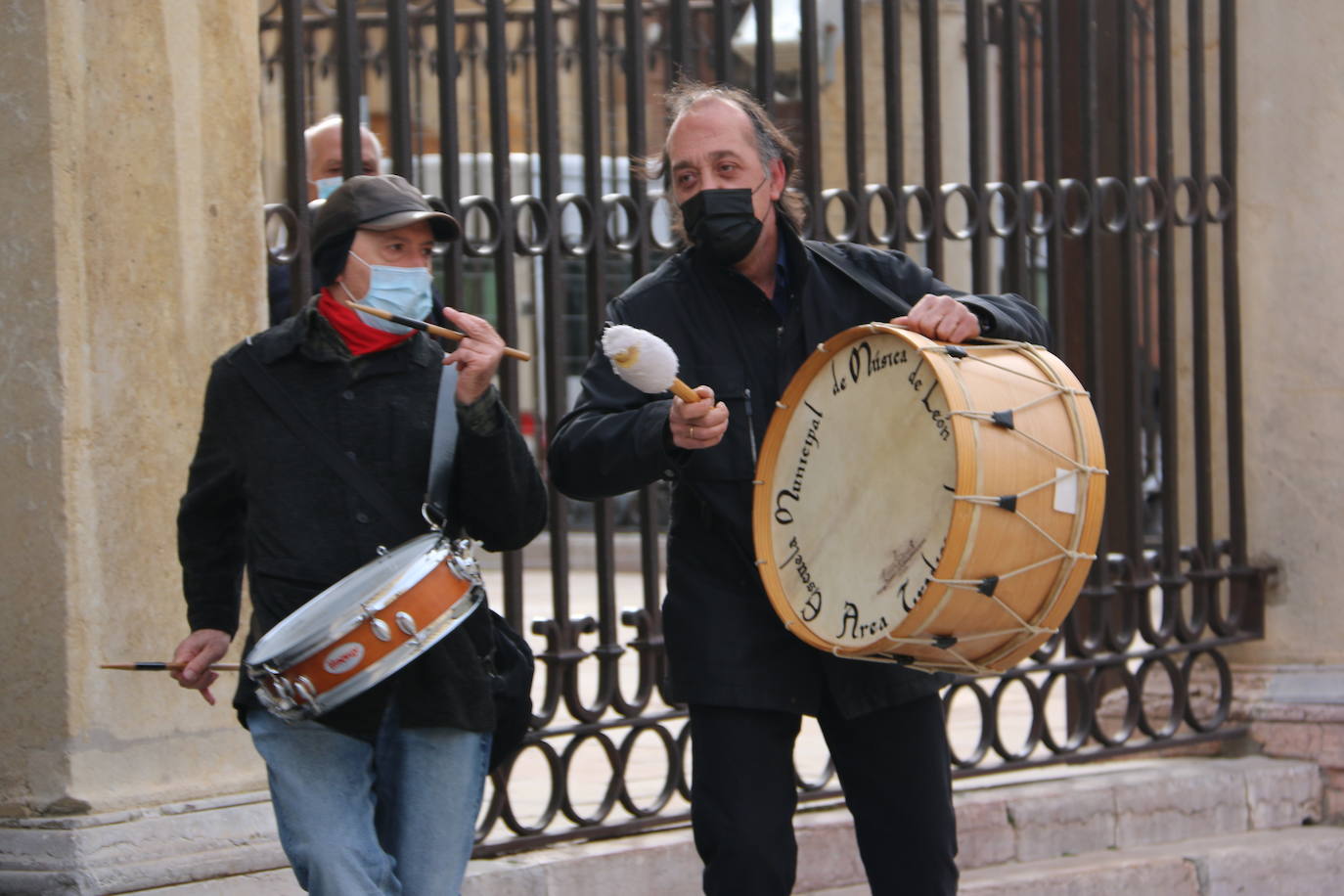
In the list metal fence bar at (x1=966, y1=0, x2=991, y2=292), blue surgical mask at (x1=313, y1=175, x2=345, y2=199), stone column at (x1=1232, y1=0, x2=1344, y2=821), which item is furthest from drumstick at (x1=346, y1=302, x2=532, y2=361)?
stone column at (x1=1232, y1=0, x2=1344, y2=821)

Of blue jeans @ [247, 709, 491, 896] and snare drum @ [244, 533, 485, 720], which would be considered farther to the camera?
blue jeans @ [247, 709, 491, 896]

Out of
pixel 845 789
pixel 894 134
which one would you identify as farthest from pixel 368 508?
pixel 894 134

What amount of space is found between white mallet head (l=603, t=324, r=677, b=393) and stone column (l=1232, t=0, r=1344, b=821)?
12.3 feet

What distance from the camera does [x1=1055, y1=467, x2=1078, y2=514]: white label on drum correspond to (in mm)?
3541

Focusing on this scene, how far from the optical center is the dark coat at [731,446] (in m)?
3.74

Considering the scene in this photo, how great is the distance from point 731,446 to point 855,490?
0.29 m

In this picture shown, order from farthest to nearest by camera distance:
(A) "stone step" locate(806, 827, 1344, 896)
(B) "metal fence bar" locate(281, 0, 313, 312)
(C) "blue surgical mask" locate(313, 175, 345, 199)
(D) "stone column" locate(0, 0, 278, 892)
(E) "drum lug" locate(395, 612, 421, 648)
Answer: (A) "stone step" locate(806, 827, 1344, 896) → (C) "blue surgical mask" locate(313, 175, 345, 199) → (B) "metal fence bar" locate(281, 0, 313, 312) → (D) "stone column" locate(0, 0, 278, 892) → (E) "drum lug" locate(395, 612, 421, 648)

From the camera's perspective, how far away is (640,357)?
3.27 metres

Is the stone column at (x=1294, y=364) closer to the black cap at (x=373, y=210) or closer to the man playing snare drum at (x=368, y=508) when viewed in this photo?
the man playing snare drum at (x=368, y=508)

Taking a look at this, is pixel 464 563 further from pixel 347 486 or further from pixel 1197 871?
pixel 1197 871

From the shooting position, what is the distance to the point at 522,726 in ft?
12.3

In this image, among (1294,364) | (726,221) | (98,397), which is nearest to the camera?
(726,221)

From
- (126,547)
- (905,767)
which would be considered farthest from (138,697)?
(905,767)

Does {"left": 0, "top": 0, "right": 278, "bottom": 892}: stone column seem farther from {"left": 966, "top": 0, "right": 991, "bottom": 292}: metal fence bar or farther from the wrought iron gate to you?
{"left": 966, "top": 0, "right": 991, "bottom": 292}: metal fence bar
